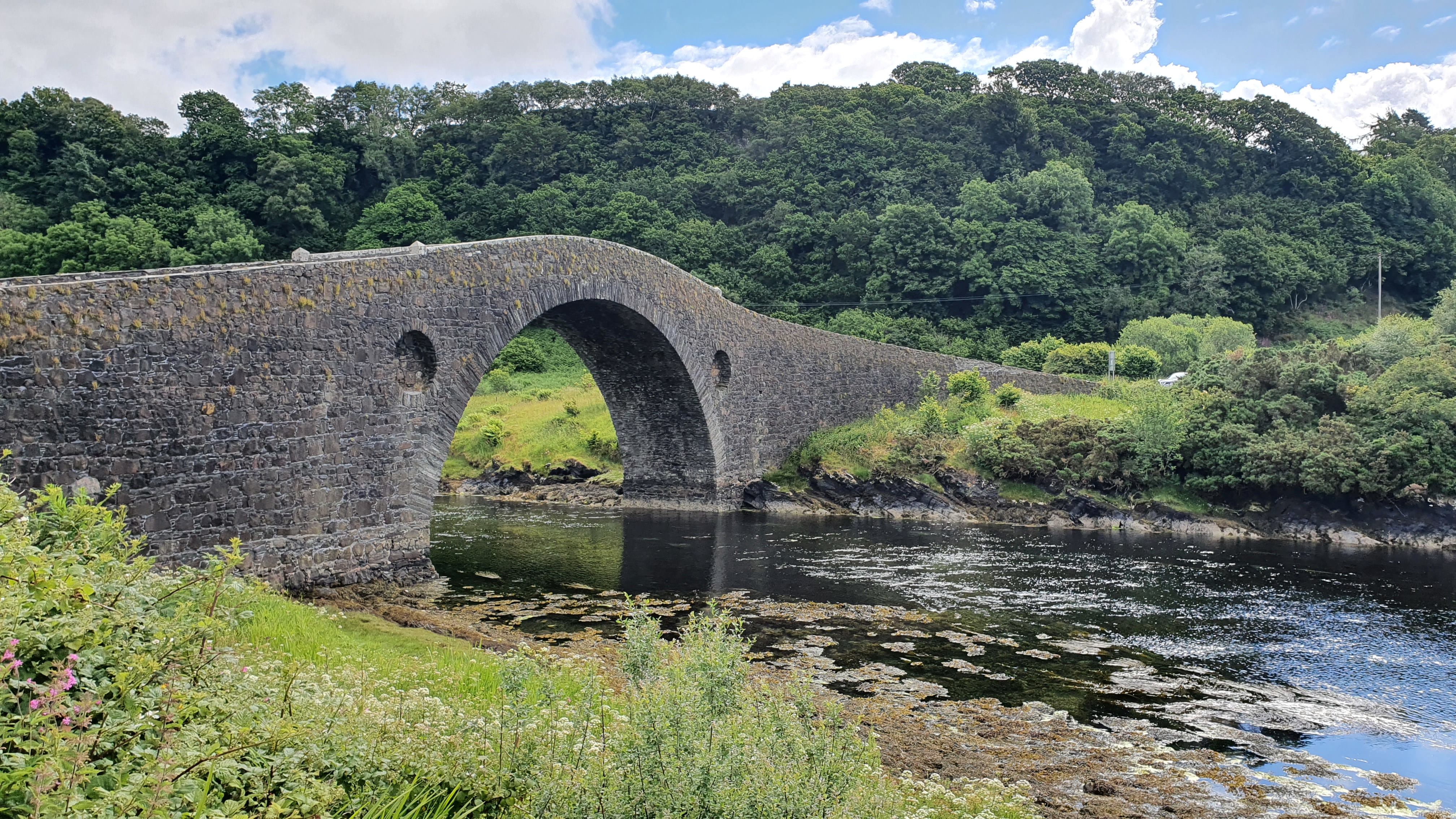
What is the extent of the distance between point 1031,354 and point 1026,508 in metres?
19.3

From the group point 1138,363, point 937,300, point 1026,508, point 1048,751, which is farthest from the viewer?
point 937,300

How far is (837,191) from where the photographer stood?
53438mm

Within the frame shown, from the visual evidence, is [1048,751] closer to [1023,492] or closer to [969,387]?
[1023,492]

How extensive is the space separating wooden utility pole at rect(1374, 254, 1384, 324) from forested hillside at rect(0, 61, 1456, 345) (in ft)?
1.62

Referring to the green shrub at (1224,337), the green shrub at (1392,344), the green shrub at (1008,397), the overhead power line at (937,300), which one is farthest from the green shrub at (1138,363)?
the green shrub at (1008,397)

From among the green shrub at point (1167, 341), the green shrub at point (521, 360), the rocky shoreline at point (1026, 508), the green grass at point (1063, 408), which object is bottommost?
the rocky shoreline at point (1026, 508)

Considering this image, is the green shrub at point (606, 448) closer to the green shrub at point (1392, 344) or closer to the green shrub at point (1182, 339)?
the green shrub at point (1182, 339)

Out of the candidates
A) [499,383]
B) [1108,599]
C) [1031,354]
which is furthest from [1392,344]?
[499,383]

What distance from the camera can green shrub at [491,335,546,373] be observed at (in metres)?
43.0

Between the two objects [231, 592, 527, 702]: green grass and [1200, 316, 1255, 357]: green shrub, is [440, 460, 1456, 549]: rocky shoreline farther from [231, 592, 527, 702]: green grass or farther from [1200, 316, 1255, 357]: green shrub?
[231, 592, 527, 702]: green grass

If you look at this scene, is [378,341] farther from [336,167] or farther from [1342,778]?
[336,167]

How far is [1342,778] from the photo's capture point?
29.3 feet

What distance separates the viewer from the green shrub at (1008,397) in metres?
32.9

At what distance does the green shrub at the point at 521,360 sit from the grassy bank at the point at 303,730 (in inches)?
1451
